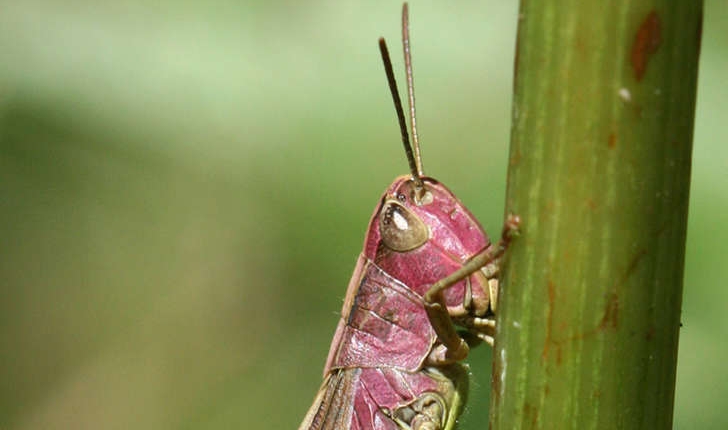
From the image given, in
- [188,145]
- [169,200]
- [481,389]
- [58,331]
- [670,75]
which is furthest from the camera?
[58,331]

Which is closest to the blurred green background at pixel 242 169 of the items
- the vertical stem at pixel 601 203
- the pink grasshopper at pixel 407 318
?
the pink grasshopper at pixel 407 318

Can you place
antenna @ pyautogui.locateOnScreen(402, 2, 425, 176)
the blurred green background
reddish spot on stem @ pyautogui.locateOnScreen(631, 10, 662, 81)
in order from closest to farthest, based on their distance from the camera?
reddish spot on stem @ pyautogui.locateOnScreen(631, 10, 662, 81)
antenna @ pyautogui.locateOnScreen(402, 2, 425, 176)
the blurred green background

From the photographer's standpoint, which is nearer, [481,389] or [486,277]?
[486,277]

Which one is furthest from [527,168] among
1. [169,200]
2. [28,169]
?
[28,169]

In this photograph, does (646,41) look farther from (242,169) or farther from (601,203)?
(242,169)

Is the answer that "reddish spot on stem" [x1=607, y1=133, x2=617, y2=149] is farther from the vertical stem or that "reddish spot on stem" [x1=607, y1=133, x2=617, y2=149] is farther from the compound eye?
the compound eye

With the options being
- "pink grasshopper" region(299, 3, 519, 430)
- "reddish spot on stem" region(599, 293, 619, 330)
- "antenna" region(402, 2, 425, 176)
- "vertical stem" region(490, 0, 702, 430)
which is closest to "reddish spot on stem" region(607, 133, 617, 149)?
"vertical stem" region(490, 0, 702, 430)

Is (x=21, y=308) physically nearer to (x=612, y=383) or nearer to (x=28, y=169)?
(x=28, y=169)

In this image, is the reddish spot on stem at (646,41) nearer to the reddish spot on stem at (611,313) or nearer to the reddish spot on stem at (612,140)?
the reddish spot on stem at (612,140)
